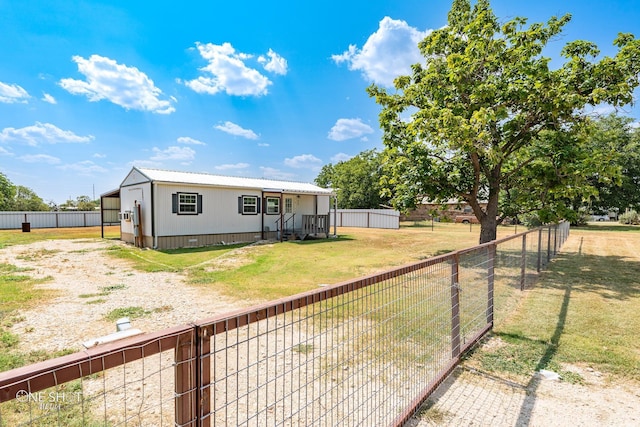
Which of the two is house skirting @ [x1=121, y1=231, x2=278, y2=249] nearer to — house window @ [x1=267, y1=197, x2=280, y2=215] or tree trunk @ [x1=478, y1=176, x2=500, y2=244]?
house window @ [x1=267, y1=197, x2=280, y2=215]

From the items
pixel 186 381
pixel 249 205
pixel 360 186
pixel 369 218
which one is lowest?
pixel 369 218

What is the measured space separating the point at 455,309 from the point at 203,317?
12.5 ft

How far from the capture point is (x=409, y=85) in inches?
430

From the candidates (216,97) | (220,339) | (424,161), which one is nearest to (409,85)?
(424,161)

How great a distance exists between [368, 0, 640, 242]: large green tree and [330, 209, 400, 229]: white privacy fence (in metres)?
13.6

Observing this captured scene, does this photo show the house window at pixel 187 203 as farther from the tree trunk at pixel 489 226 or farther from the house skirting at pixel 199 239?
the tree trunk at pixel 489 226

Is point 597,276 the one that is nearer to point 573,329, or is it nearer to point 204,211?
point 573,329

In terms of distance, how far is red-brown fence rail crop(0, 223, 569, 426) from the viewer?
1228mm

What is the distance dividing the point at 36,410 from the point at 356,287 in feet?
9.90

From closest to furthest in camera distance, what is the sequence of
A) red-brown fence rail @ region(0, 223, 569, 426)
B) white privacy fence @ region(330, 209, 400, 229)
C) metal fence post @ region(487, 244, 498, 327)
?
red-brown fence rail @ region(0, 223, 569, 426), metal fence post @ region(487, 244, 498, 327), white privacy fence @ region(330, 209, 400, 229)

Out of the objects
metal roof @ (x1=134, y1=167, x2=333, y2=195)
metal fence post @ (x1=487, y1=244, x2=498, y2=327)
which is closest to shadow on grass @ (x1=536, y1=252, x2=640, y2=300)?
metal fence post @ (x1=487, y1=244, x2=498, y2=327)

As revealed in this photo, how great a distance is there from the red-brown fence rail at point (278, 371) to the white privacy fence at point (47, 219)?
81.7 feet

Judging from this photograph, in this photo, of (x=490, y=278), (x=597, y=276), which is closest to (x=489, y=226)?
(x=597, y=276)

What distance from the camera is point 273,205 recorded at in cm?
1734
